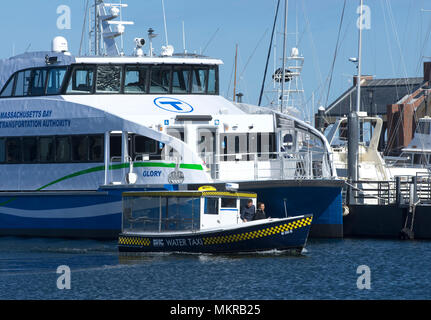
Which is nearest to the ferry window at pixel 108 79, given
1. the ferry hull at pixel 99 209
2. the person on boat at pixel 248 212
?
the ferry hull at pixel 99 209

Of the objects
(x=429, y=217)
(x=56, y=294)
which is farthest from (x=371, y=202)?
(x=56, y=294)

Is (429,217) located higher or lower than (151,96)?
lower

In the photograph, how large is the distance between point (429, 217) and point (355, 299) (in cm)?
1130

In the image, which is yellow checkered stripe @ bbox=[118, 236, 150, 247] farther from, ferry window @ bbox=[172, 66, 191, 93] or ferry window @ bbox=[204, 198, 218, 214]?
ferry window @ bbox=[172, 66, 191, 93]

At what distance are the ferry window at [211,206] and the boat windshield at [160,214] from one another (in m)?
0.28

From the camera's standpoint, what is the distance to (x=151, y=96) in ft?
105

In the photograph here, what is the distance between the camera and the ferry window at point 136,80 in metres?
32.2

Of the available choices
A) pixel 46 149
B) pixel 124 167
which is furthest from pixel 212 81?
pixel 46 149

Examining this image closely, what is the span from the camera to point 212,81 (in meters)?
33.2

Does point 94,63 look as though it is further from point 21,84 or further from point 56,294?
point 56,294

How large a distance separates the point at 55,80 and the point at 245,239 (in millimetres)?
10123

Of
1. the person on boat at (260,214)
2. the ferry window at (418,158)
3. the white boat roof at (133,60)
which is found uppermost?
the white boat roof at (133,60)

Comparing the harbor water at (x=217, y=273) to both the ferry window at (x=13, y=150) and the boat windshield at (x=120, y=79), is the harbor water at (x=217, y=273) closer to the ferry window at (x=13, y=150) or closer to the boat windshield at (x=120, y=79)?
the ferry window at (x=13, y=150)

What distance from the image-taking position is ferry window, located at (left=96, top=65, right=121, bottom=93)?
32062 mm
